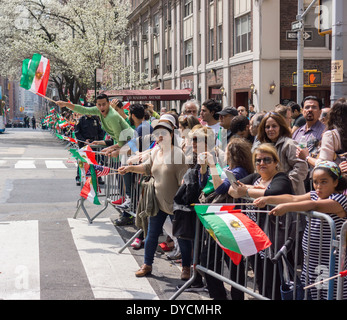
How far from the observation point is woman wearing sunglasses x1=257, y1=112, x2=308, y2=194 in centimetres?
571

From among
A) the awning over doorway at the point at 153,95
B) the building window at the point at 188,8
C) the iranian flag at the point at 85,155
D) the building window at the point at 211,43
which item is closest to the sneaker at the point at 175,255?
the iranian flag at the point at 85,155

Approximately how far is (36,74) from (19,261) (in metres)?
3.10

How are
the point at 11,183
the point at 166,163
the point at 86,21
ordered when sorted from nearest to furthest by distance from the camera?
1. the point at 166,163
2. the point at 11,183
3. the point at 86,21

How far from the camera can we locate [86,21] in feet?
128

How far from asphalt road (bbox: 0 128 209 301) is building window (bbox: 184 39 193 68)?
85.0 ft

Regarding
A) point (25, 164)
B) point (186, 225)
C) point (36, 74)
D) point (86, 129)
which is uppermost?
point (36, 74)

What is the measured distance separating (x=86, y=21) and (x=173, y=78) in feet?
24.8

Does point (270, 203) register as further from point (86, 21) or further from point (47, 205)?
point (86, 21)

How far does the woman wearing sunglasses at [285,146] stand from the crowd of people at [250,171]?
0.01m

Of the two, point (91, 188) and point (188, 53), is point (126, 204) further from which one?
point (188, 53)

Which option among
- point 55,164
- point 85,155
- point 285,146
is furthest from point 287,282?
point 55,164

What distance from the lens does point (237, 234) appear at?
13.8ft
